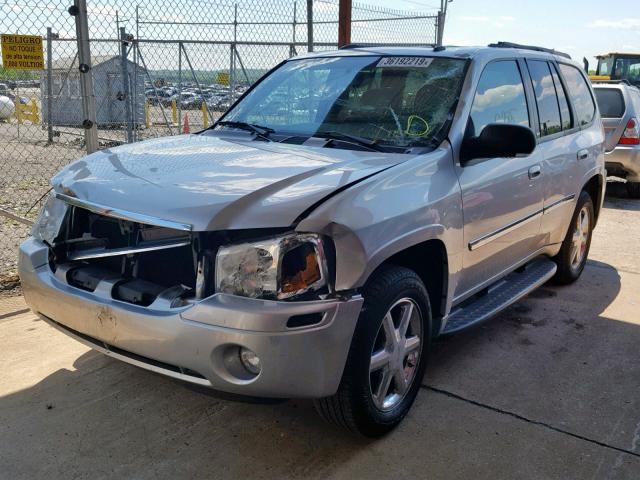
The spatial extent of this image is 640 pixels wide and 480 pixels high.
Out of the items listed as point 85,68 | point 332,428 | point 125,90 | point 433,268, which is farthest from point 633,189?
point 332,428

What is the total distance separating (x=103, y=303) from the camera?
2.72 m

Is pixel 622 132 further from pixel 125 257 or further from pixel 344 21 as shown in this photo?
pixel 125 257

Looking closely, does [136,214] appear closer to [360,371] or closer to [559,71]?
[360,371]

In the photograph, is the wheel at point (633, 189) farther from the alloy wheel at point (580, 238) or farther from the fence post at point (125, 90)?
the fence post at point (125, 90)

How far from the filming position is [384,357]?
298 centimetres

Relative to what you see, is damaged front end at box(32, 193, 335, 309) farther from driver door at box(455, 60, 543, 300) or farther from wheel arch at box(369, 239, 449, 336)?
driver door at box(455, 60, 543, 300)

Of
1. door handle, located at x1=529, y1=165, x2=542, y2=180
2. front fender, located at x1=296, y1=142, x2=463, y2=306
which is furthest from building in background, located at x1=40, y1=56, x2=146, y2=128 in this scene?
front fender, located at x1=296, y1=142, x2=463, y2=306

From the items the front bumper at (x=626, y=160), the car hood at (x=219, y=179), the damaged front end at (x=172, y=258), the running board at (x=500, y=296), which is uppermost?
the car hood at (x=219, y=179)

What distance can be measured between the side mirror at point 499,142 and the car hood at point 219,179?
0.46 metres

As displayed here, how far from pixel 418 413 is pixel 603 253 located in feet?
14.2

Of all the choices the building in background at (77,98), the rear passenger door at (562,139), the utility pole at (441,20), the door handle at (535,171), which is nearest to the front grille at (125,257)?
the door handle at (535,171)

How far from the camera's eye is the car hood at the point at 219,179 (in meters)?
2.55

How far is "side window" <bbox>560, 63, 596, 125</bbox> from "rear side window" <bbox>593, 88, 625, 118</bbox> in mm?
4982

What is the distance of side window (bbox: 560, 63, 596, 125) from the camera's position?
511cm
